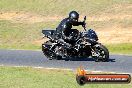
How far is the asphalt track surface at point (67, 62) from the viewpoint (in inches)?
634

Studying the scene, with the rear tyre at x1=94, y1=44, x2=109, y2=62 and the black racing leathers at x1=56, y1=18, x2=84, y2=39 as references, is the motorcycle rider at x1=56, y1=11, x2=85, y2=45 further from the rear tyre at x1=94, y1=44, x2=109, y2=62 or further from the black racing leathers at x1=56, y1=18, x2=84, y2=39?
the rear tyre at x1=94, y1=44, x2=109, y2=62

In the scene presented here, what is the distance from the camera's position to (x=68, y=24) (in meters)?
17.8

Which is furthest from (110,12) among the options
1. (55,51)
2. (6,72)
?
(6,72)

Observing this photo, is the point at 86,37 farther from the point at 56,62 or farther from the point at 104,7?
the point at 104,7

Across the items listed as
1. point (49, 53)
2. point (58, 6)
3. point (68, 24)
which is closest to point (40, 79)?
point (68, 24)

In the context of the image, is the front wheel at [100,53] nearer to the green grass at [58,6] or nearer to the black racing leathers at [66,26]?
the black racing leathers at [66,26]

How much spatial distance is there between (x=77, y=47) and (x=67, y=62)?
82cm

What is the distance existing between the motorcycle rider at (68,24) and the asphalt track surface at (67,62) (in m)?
1.12

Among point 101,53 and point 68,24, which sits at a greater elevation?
point 68,24

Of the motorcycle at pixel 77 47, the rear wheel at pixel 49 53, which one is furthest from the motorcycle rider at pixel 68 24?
the rear wheel at pixel 49 53

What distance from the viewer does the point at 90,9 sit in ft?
132

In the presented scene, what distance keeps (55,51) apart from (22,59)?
4.91 feet

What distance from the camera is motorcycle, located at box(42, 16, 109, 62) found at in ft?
57.6

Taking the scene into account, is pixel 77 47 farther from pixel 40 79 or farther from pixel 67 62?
pixel 40 79
